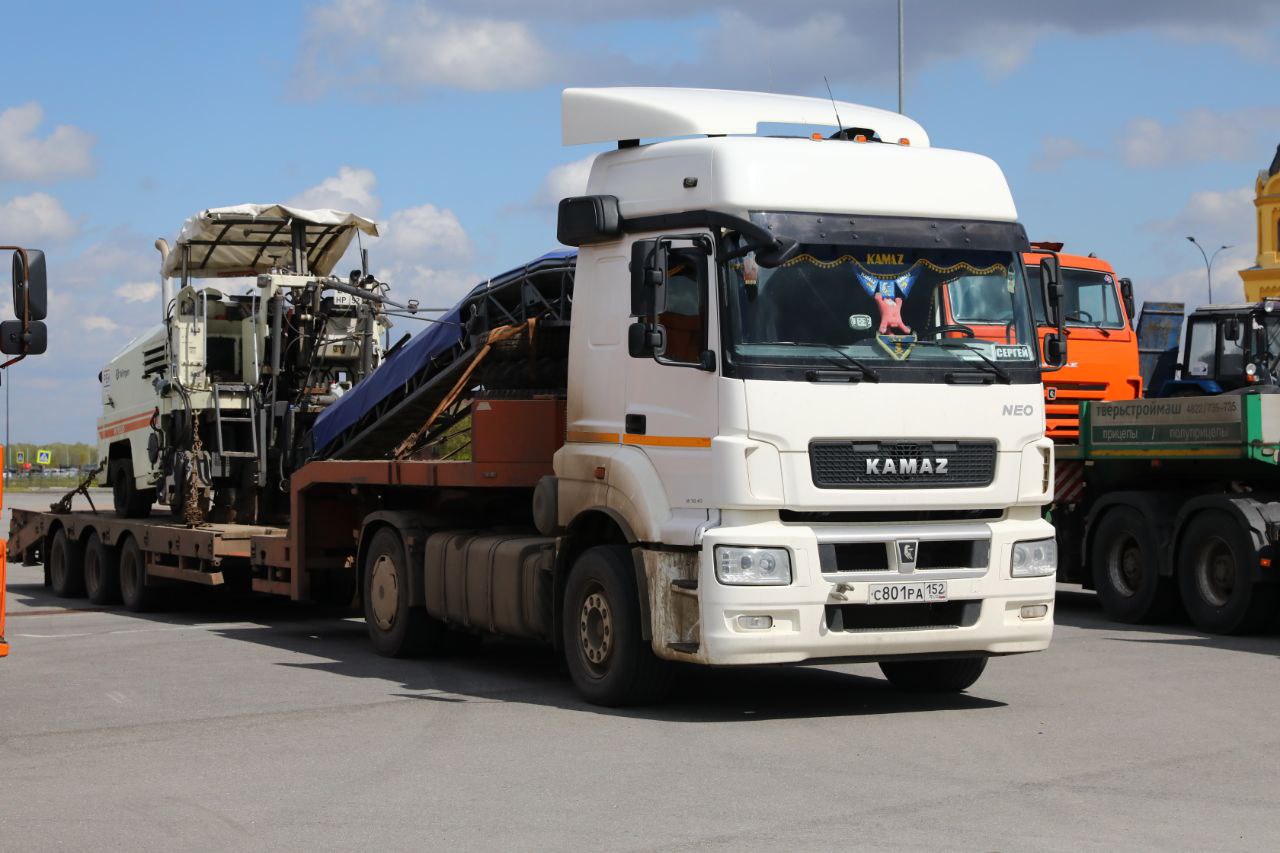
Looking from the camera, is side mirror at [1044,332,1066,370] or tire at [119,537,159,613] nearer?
side mirror at [1044,332,1066,370]

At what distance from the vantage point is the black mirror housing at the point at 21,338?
8836mm

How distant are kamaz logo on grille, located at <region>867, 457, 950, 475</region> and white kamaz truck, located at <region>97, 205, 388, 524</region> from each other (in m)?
7.81

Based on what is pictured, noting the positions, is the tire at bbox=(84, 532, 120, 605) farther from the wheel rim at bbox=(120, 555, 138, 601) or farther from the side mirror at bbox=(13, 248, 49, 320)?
the side mirror at bbox=(13, 248, 49, 320)

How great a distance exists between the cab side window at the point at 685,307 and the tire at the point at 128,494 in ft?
32.5

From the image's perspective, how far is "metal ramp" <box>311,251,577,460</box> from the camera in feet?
40.2

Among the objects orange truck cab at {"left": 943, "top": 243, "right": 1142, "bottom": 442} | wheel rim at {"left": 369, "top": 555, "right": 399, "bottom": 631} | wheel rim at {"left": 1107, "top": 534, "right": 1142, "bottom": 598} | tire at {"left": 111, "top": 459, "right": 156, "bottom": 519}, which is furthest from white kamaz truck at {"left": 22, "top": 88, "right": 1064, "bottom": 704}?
tire at {"left": 111, "top": 459, "right": 156, "bottom": 519}

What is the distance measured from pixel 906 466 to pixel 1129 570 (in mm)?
6947

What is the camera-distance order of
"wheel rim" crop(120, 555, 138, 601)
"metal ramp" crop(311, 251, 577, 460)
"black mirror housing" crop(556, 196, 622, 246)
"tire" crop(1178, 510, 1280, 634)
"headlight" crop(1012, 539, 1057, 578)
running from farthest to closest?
"wheel rim" crop(120, 555, 138, 601) < "tire" crop(1178, 510, 1280, 634) < "metal ramp" crop(311, 251, 577, 460) < "black mirror housing" crop(556, 196, 622, 246) < "headlight" crop(1012, 539, 1057, 578)

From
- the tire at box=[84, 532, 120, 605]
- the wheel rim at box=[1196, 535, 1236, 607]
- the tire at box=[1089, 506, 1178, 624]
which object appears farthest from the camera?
the tire at box=[84, 532, 120, 605]

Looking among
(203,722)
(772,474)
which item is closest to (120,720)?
(203,722)

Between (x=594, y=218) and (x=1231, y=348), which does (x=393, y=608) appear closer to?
(x=594, y=218)

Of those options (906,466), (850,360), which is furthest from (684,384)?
(906,466)

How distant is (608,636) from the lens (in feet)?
33.6

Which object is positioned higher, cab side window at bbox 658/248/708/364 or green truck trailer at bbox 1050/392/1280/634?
cab side window at bbox 658/248/708/364
